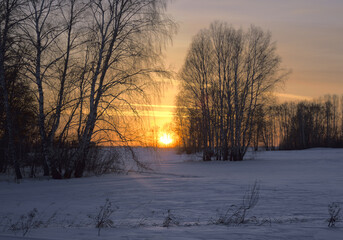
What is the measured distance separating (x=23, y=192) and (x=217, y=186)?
21.7 ft

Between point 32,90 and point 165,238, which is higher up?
point 32,90

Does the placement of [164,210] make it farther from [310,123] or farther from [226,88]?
[310,123]

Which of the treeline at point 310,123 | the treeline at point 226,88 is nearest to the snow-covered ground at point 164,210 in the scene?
the treeline at point 226,88

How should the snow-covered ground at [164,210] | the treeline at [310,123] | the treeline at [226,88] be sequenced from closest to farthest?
the snow-covered ground at [164,210], the treeline at [226,88], the treeline at [310,123]

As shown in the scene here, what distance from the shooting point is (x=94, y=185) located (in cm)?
1230

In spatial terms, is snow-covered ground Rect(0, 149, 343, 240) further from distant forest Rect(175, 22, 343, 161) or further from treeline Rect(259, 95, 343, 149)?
treeline Rect(259, 95, 343, 149)

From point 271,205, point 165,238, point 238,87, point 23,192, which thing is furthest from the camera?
point 238,87

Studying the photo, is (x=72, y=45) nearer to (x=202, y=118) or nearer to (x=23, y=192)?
(x=23, y=192)

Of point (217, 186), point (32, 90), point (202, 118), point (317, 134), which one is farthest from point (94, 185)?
point (317, 134)

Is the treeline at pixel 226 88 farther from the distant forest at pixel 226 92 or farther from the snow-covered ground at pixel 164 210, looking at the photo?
the snow-covered ground at pixel 164 210

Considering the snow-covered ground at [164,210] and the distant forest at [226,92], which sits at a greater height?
the distant forest at [226,92]

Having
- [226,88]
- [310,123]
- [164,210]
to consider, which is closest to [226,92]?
[226,88]

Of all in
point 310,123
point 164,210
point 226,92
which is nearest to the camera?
point 164,210

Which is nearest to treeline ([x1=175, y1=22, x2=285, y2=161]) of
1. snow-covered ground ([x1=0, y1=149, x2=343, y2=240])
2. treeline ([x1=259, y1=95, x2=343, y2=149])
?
snow-covered ground ([x1=0, y1=149, x2=343, y2=240])
